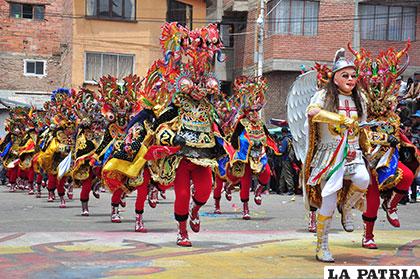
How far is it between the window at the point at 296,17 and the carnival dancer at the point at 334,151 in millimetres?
21109

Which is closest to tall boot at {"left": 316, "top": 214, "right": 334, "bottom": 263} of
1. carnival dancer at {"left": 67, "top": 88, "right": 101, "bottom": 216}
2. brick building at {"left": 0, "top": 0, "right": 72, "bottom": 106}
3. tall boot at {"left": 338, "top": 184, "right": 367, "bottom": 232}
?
tall boot at {"left": 338, "top": 184, "right": 367, "bottom": 232}

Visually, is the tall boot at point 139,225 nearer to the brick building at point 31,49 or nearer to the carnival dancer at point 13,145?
the carnival dancer at point 13,145

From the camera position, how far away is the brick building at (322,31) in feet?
95.0

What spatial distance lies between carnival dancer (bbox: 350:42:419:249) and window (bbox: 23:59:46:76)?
102 feet

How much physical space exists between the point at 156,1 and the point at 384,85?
84.3 ft

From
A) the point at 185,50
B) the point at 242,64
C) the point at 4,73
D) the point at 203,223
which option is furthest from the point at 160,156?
the point at 4,73

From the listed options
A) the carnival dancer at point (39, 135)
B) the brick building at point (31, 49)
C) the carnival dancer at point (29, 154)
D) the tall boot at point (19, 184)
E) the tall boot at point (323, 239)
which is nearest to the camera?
the tall boot at point (323, 239)

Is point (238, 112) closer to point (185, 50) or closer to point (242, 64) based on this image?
point (185, 50)

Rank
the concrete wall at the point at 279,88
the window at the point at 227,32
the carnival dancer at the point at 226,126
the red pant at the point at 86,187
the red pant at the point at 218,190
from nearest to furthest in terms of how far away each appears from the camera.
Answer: the carnival dancer at the point at 226,126, the red pant at the point at 86,187, the red pant at the point at 218,190, the concrete wall at the point at 279,88, the window at the point at 227,32

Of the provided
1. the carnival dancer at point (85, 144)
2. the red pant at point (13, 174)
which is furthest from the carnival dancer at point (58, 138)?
the red pant at point (13, 174)

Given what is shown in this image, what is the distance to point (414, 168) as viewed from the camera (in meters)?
9.65

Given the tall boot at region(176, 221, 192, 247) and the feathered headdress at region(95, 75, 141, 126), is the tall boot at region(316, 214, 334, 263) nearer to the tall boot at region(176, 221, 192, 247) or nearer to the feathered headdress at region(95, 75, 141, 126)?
the tall boot at region(176, 221, 192, 247)

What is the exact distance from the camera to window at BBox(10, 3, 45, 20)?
128ft

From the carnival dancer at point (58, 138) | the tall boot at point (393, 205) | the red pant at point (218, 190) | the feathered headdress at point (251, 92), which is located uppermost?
the feathered headdress at point (251, 92)
